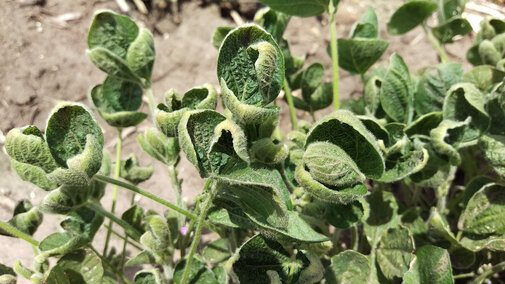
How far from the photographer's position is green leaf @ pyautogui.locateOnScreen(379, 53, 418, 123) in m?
1.42

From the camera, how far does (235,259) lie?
1170 mm

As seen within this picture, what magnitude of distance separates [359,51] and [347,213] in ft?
1.81

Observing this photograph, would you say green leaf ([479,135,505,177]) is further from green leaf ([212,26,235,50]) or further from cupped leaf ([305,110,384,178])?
green leaf ([212,26,235,50])

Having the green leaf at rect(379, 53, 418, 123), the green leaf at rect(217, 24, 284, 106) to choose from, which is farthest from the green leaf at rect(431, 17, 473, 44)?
the green leaf at rect(217, 24, 284, 106)

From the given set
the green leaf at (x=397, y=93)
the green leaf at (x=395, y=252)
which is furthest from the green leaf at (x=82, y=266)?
the green leaf at (x=397, y=93)

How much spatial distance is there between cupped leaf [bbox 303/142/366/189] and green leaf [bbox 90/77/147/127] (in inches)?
23.4

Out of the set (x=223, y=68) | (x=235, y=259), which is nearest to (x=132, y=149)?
(x=235, y=259)

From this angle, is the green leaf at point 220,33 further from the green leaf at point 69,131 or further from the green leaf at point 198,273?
the green leaf at point 198,273

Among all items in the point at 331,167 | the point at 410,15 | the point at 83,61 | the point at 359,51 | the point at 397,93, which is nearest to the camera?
the point at 331,167

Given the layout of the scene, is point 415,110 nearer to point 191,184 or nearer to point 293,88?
point 293,88

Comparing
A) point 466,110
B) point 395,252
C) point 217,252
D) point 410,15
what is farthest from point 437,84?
point 217,252

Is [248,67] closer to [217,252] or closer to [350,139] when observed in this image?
[350,139]

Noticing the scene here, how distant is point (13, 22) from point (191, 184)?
1000mm

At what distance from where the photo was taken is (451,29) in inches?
68.7
